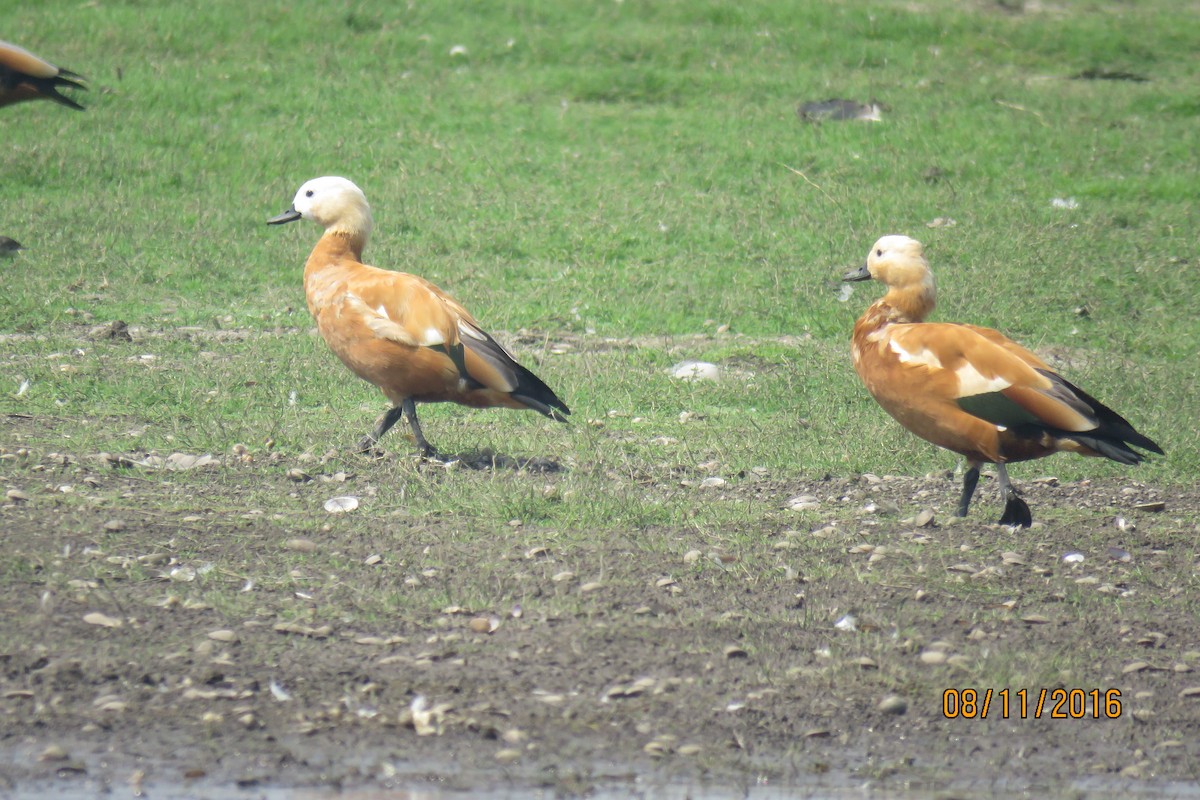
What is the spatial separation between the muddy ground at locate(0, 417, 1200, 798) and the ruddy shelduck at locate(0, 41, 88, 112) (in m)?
1.63

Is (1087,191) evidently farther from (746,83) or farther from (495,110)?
(495,110)

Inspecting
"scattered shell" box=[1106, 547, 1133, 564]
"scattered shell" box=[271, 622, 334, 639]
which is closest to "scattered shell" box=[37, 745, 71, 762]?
"scattered shell" box=[271, 622, 334, 639]

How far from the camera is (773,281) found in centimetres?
1030

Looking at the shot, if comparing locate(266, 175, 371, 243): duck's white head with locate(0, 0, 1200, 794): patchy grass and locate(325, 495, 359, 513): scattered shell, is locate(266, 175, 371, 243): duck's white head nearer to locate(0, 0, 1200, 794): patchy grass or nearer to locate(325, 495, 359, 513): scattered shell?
locate(0, 0, 1200, 794): patchy grass

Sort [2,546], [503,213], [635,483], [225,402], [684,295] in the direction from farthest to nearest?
[503,213]
[684,295]
[225,402]
[635,483]
[2,546]

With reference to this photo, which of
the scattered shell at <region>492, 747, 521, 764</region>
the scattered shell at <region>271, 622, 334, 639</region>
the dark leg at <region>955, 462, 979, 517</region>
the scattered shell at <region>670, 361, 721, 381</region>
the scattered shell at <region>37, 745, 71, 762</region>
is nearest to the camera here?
the scattered shell at <region>37, 745, 71, 762</region>

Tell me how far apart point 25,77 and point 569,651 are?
12.3ft

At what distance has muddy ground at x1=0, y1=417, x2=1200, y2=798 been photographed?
4250 millimetres

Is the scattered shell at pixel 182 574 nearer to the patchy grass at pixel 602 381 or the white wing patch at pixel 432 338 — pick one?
the patchy grass at pixel 602 381

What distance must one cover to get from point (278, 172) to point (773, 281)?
398cm

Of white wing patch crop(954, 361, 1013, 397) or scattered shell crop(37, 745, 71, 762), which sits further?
white wing patch crop(954, 361, 1013, 397)

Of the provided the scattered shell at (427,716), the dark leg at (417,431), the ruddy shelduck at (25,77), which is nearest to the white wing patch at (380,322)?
the dark leg at (417,431)

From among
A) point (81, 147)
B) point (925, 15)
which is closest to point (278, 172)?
point (81, 147)

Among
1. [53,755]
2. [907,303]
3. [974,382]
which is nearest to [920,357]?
[974,382]
